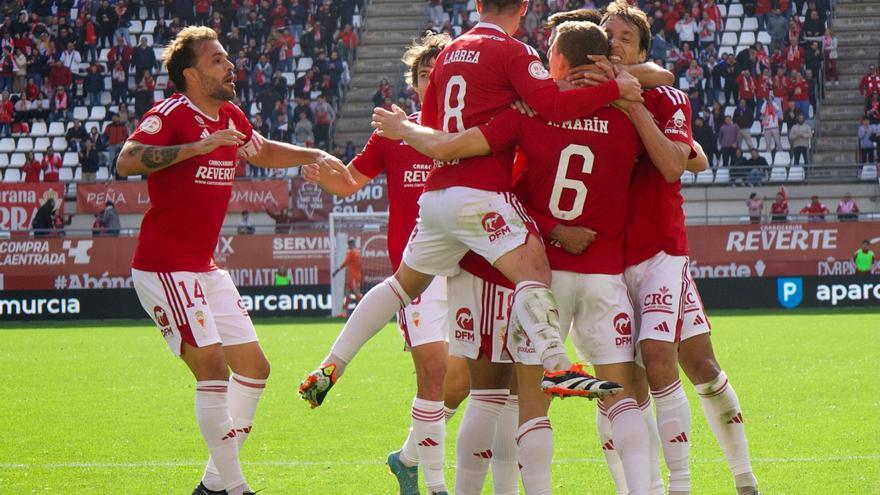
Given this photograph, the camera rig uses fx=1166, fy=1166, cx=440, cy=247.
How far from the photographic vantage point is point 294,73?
35312 mm

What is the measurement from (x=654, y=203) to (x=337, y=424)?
5.39 metres

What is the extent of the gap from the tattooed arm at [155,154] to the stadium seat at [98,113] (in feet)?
94.8

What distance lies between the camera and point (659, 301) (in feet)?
19.9

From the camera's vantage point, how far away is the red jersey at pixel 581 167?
5863mm

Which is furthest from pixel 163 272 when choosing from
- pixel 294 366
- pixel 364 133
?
pixel 364 133

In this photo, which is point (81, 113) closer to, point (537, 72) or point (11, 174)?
point (11, 174)

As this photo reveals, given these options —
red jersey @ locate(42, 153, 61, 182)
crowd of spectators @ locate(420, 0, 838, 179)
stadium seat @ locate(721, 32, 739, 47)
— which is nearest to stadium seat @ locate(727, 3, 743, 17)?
crowd of spectators @ locate(420, 0, 838, 179)

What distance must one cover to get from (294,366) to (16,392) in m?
3.80

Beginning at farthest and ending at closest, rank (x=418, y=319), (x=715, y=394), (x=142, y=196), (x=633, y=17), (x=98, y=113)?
(x=98, y=113), (x=142, y=196), (x=418, y=319), (x=715, y=394), (x=633, y=17)

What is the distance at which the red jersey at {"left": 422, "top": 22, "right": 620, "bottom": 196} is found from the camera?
5762mm

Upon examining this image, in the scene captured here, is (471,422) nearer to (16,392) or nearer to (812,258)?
(16,392)

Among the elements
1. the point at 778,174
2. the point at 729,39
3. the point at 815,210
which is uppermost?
the point at 729,39

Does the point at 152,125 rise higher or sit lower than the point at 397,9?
higher

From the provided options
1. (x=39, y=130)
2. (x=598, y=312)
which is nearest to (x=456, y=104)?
(x=598, y=312)
